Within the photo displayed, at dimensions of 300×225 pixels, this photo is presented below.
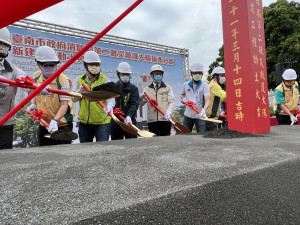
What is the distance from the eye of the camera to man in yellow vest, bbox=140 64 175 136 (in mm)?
3264

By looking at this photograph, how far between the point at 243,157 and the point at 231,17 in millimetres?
2128

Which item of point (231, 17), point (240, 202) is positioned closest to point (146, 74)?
point (231, 17)

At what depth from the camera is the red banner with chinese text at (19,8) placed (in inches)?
15.4

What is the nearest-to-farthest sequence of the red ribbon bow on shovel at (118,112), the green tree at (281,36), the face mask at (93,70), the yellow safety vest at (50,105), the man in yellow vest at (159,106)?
the yellow safety vest at (50,105), the face mask at (93,70), the red ribbon bow on shovel at (118,112), the man in yellow vest at (159,106), the green tree at (281,36)

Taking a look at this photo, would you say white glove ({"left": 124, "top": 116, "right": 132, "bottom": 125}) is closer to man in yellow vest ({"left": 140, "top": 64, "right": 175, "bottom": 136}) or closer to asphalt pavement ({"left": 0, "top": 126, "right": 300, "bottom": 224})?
man in yellow vest ({"left": 140, "top": 64, "right": 175, "bottom": 136})

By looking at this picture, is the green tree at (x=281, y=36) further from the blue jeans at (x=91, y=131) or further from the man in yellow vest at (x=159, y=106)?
the blue jeans at (x=91, y=131)

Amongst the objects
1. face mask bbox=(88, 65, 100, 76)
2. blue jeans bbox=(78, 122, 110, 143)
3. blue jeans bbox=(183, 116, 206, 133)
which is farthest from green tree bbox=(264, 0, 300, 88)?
blue jeans bbox=(78, 122, 110, 143)

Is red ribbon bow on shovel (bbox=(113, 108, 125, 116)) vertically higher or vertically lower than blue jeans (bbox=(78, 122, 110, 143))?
higher

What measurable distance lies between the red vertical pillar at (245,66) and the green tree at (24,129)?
336 cm

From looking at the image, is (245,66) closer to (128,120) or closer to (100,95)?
(128,120)

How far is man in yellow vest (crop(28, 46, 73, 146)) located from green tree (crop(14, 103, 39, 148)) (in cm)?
192

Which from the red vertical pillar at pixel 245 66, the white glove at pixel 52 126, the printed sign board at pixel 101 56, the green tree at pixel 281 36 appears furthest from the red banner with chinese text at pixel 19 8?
the green tree at pixel 281 36

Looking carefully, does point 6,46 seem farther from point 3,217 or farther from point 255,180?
point 255,180

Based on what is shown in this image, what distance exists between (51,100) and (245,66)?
2144mm
